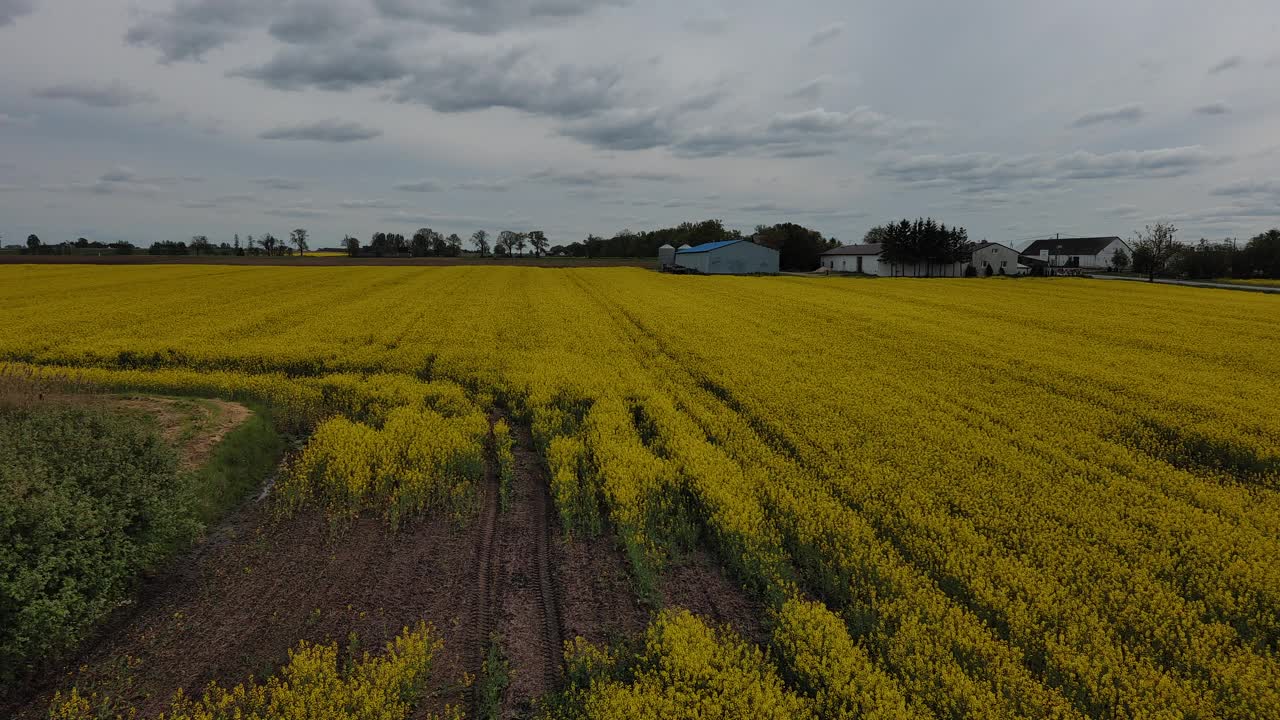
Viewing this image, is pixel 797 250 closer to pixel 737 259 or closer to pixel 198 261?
pixel 737 259

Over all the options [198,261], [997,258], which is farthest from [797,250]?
[198,261]

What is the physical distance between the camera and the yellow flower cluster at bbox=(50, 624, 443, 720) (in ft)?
15.6

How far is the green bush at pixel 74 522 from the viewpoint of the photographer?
5.26m

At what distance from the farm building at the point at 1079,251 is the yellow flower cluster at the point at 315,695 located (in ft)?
405

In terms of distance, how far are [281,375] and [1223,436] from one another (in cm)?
1941

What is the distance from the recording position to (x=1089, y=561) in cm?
652

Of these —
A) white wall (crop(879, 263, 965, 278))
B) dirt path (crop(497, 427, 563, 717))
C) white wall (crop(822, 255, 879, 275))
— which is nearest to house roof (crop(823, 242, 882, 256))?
white wall (crop(822, 255, 879, 275))

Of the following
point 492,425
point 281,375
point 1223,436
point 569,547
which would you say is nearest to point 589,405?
point 492,425

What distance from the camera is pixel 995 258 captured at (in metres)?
92.6

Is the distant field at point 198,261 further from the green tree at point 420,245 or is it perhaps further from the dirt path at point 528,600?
the dirt path at point 528,600

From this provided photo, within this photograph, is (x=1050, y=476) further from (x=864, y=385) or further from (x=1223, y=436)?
(x=864, y=385)

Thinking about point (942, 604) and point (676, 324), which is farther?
point (676, 324)

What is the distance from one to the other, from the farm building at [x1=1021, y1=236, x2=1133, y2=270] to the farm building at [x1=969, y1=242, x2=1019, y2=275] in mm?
17737

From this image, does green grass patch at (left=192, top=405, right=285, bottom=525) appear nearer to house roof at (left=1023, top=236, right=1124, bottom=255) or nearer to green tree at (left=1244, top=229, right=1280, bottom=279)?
A: green tree at (left=1244, top=229, right=1280, bottom=279)
